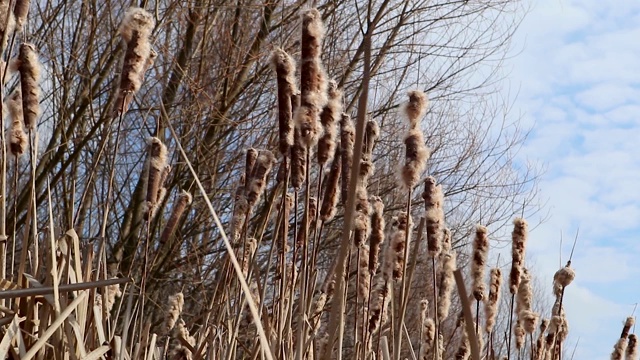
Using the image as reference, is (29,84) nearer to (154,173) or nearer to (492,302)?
(154,173)

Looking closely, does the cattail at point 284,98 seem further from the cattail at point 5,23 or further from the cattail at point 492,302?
the cattail at point 492,302

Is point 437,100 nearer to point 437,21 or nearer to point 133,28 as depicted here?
point 437,21

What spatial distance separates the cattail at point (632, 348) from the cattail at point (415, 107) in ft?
4.62

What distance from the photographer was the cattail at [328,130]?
1.44 metres

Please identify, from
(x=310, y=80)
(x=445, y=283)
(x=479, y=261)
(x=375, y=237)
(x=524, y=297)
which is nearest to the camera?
(x=310, y=80)

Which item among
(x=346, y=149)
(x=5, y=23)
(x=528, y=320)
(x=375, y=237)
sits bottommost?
(x=528, y=320)

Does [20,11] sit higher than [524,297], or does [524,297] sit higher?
[20,11]

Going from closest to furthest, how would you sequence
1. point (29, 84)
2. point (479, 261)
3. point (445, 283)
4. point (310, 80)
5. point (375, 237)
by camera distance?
1. point (310, 80)
2. point (29, 84)
3. point (375, 237)
4. point (479, 261)
5. point (445, 283)

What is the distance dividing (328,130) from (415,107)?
0.16m

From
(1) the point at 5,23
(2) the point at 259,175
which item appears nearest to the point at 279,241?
(2) the point at 259,175

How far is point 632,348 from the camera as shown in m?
Result: 2.56

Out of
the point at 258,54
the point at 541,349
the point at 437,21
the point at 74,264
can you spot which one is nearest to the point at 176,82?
the point at 258,54

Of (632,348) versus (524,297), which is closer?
(524,297)

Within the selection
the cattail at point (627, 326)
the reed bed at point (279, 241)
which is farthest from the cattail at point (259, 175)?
the cattail at point (627, 326)
